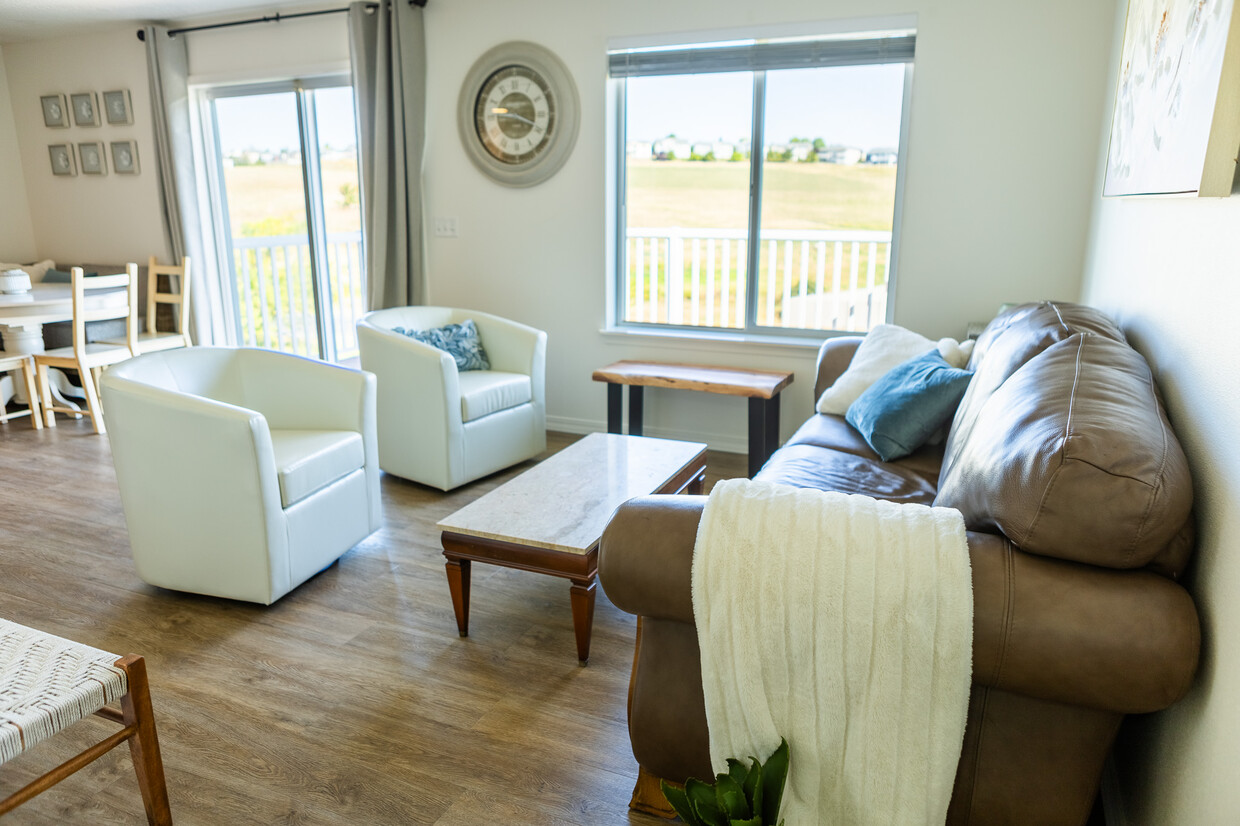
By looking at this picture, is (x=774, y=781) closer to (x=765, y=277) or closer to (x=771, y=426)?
(x=771, y=426)

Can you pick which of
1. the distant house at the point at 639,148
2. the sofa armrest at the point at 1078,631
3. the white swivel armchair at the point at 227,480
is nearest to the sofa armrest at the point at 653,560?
the sofa armrest at the point at 1078,631

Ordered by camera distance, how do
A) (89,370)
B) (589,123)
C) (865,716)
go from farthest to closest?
(89,370)
(589,123)
(865,716)

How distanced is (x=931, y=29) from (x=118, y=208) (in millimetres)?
5550

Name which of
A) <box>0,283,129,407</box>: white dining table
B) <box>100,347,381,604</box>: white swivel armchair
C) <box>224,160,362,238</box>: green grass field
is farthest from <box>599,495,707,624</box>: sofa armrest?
<box>224,160,362,238</box>: green grass field

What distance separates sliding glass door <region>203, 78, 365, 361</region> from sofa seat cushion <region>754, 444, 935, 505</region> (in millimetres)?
3571

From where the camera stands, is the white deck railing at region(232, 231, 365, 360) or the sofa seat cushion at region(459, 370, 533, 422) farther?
the white deck railing at region(232, 231, 365, 360)

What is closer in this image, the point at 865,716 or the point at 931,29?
the point at 865,716

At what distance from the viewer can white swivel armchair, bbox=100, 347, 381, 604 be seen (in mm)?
2467

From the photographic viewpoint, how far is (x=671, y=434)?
4473mm

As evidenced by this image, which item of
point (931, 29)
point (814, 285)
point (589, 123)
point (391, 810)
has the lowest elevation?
point (391, 810)

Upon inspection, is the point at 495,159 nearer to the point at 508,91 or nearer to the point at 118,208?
the point at 508,91

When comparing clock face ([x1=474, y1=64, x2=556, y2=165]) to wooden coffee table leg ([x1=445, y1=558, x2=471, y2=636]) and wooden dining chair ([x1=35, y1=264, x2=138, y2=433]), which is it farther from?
wooden coffee table leg ([x1=445, y1=558, x2=471, y2=636])

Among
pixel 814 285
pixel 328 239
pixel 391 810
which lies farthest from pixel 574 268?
pixel 391 810

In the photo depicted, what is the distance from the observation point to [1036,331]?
2.05 metres
